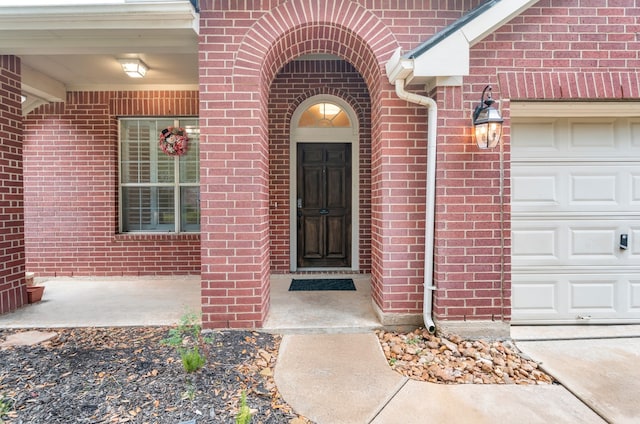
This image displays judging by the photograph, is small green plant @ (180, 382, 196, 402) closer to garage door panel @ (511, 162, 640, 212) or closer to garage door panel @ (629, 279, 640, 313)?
garage door panel @ (511, 162, 640, 212)

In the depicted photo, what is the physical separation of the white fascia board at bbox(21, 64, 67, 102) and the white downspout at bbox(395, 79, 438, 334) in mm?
5058

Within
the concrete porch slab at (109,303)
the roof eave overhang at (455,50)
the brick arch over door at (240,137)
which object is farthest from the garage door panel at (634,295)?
the concrete porch slab at (109,303)

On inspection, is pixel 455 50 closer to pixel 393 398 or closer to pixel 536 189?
pixel 536 189

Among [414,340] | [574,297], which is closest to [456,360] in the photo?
[414,340]

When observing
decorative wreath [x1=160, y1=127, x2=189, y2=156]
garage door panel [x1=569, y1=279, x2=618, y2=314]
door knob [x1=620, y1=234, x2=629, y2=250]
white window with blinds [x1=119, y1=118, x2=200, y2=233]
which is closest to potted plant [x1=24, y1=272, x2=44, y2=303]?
white window with blinds [x1=119, y1=118, x2=200, y2=233]

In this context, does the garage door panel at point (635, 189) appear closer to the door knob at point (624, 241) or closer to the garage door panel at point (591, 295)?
the door knob at point (624, 241)

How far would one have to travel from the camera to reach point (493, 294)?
325 cm

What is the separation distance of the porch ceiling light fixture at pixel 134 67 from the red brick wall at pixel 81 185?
0.79 metres

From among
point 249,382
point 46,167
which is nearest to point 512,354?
point 249,382

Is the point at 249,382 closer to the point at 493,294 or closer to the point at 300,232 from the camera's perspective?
the point at 493,294

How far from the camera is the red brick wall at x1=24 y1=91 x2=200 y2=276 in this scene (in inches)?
215

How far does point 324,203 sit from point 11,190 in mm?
4080

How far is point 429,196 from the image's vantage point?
127 inches

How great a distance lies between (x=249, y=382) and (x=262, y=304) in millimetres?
924
